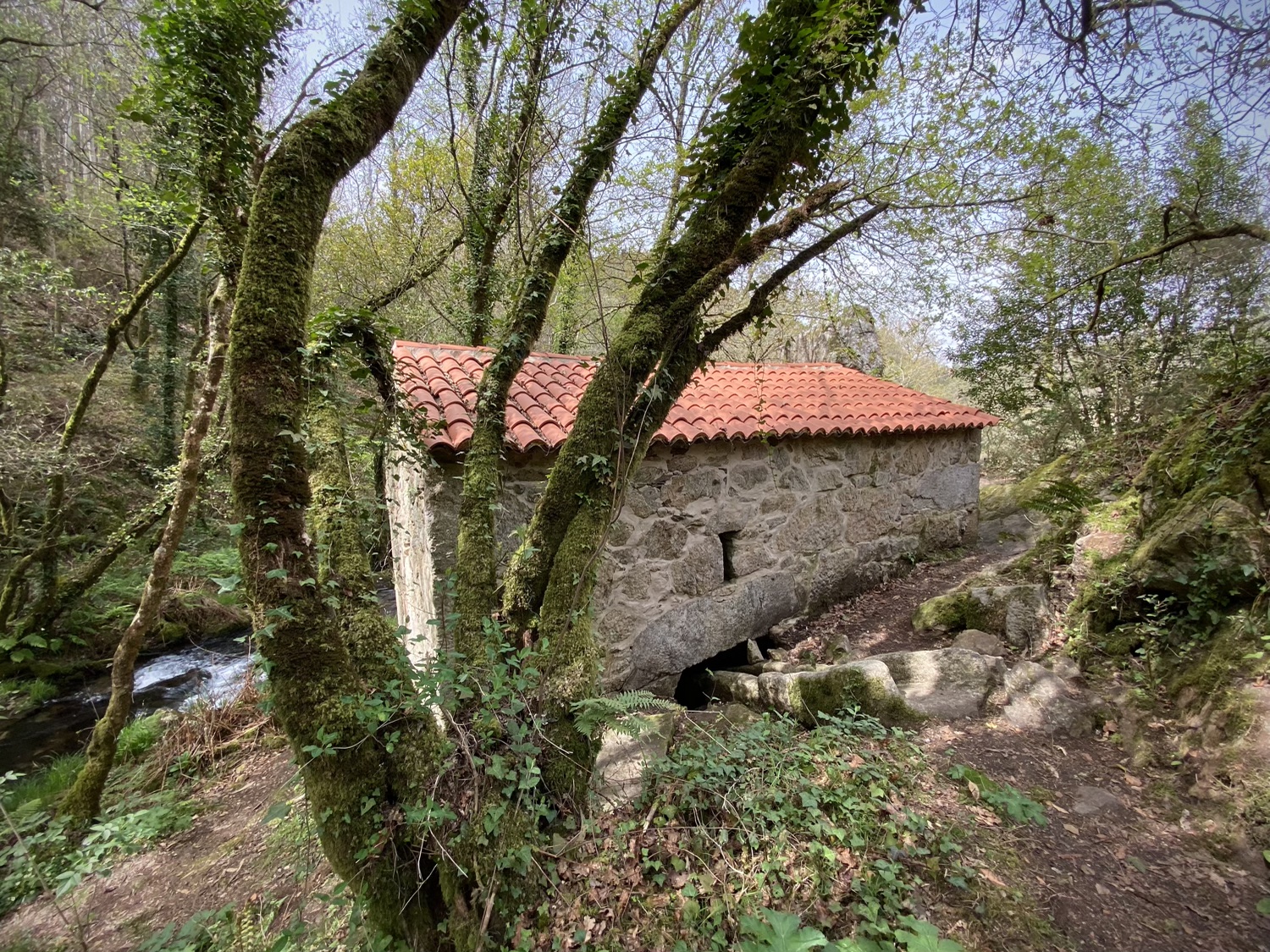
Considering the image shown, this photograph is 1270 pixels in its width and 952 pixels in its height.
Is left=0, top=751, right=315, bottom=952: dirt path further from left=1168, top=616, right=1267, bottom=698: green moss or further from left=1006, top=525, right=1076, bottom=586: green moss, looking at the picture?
left=1006, top=525, right=1076, bottom=586: green moss

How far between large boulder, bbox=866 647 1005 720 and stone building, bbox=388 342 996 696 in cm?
139

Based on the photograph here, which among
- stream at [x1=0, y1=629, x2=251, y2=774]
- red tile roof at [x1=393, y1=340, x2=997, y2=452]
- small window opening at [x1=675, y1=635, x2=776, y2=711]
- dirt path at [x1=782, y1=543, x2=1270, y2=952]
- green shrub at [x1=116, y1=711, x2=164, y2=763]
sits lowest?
stream at [x1=0, y1=629, x2=251, y2=774]

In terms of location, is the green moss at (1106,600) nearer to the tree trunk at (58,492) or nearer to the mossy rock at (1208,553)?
the mossy rock at (1208,553)

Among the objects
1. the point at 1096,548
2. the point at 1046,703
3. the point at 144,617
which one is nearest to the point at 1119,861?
the point at 1046,703

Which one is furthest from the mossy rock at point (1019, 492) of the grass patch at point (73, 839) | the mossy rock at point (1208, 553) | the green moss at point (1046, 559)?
the grass patch at point (73, 839)

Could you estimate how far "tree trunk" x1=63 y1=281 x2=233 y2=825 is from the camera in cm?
332

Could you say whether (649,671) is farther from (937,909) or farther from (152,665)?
(152,665)

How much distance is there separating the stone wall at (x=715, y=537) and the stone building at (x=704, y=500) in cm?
1

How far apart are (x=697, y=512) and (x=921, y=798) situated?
7.35ft

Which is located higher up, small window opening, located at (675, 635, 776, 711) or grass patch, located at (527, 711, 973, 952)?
grass patch, located at (527, 711, 973, 952)

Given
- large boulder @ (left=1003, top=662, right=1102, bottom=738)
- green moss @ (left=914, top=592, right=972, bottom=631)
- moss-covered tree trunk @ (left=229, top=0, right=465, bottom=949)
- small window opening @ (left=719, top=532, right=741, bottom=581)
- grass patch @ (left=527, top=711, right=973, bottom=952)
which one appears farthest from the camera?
small window opening @ (left=719, top=532, right=741, bottom=581)

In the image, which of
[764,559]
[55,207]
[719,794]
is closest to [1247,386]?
[764,559]

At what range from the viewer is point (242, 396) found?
141cm

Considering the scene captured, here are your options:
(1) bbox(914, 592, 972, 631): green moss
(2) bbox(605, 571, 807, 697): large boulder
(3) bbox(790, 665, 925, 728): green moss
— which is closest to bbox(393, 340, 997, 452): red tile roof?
(2) bbox(605, 571, 807, 697): large boulder
